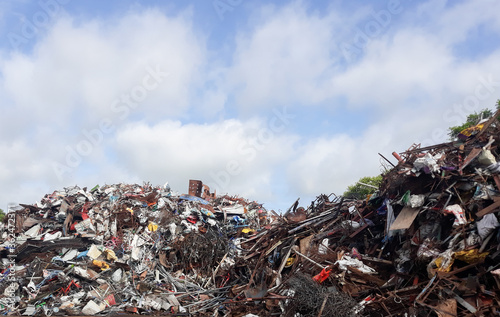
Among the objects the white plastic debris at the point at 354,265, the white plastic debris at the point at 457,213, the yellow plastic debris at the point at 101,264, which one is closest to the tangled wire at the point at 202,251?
the yellow plastic debris at the point at 101,264

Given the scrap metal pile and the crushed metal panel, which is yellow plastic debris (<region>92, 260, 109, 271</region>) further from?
the crushed metal panel

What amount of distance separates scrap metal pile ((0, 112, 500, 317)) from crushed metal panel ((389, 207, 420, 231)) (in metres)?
0.03

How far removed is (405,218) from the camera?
24.3ft

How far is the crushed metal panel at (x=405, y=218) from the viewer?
23.8ft

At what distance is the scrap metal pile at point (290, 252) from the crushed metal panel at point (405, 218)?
26mm

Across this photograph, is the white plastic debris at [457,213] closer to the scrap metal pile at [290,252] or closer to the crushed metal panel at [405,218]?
the scrap metal pile at [290,252]

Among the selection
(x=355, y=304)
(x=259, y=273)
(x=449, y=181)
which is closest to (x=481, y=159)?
(x=449, y=181)

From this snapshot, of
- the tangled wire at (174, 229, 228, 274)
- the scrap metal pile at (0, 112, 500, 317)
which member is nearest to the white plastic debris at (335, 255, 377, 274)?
the scrap metal pile at (0, 112, 500, 317)

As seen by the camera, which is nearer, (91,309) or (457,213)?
(457,213)

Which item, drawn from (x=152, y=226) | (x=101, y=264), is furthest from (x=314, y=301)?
(x=152, y=226)

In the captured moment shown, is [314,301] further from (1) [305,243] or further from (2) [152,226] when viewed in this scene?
(2) [152,226]

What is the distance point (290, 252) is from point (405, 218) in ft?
9.74

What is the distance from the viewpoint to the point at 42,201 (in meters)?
15.8

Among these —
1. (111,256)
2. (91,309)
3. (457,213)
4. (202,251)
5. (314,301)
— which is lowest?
(314,301)
